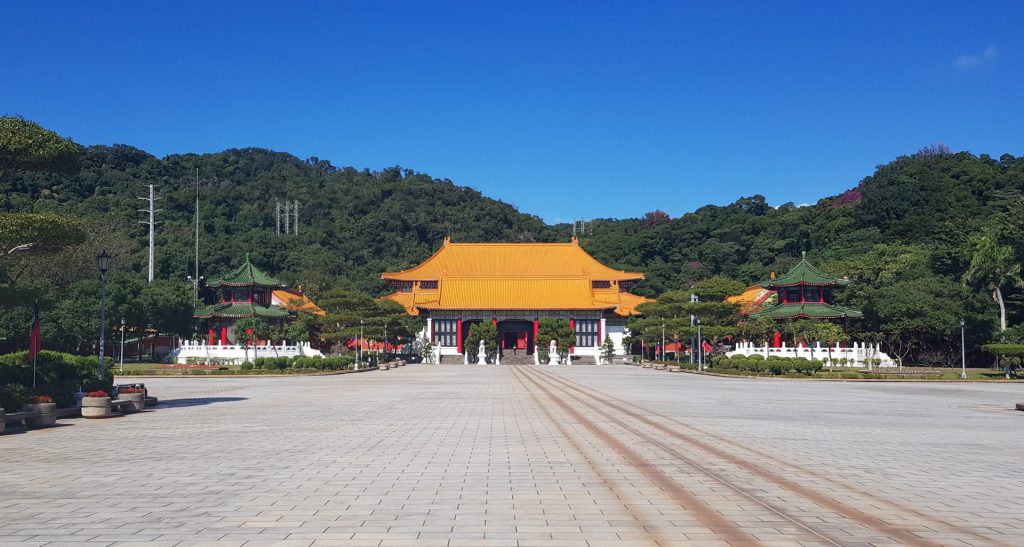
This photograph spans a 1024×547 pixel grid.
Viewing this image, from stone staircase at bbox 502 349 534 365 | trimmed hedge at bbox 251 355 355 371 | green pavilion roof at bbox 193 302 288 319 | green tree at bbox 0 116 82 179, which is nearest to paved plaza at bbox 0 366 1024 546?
green tree at bbox 0 116 82 179

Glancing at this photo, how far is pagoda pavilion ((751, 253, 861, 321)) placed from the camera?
183ft

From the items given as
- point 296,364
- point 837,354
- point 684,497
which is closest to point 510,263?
point 837,354

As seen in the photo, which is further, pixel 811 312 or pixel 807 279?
pixel 807 279

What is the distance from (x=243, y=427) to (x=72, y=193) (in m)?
88.7

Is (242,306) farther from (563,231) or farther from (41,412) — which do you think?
(563,231)

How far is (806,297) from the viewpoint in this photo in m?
57.9

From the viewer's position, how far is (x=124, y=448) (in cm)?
1188

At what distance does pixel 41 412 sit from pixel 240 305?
155 ft

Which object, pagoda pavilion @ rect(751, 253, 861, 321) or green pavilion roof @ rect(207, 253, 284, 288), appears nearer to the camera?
pagoda pavilion @ rect(751, 253, 861, 321)

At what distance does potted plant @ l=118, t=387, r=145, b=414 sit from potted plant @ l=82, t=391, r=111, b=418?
1.46 m

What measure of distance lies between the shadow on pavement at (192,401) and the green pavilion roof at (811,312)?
42.9m

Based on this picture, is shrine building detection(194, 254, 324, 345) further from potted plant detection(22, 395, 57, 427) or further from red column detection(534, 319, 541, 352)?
potted plant detection(22, 395, 57, 427)

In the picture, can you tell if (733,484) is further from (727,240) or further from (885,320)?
(727,240)

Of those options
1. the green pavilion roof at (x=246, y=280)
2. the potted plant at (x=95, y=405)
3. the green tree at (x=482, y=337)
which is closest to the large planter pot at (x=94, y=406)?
the potted plant at (x=95, y=405)
